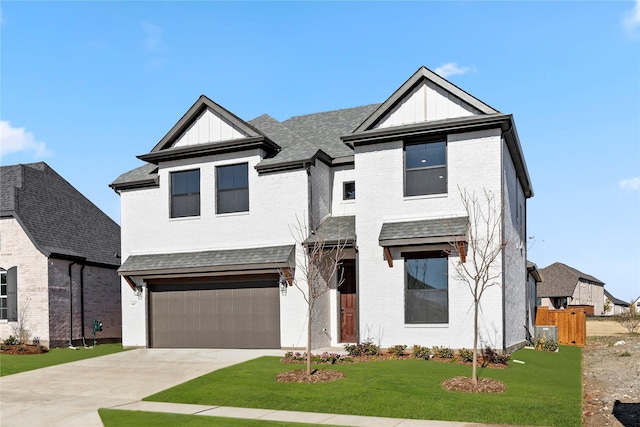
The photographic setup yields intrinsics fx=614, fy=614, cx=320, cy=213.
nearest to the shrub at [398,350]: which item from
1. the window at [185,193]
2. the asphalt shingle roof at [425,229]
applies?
the asphalt shingle roof at [425,229]

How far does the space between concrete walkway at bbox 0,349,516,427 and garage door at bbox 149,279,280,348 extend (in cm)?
72

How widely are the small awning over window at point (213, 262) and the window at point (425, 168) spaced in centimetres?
478

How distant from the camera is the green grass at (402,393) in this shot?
12016mm

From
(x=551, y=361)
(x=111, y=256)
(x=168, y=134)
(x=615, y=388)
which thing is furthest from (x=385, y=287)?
(x=111, y=256)

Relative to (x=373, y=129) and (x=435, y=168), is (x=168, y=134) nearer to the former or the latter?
(x=373, y=129)

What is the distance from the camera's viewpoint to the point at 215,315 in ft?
74.1

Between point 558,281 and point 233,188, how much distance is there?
228 feet

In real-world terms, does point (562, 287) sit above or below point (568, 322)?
below

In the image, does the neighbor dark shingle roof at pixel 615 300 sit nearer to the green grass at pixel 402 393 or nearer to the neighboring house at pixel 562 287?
the neighboring house at pixel 562 287

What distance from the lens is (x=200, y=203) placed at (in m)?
23.0

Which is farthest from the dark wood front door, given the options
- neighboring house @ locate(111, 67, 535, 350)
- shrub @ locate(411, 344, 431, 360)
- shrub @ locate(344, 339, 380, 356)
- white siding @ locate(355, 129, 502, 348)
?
shrub @ locate(411, 344, 431, 360)

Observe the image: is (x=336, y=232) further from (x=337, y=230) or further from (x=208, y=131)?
(x=208, y=131)

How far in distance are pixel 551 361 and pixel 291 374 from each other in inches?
363

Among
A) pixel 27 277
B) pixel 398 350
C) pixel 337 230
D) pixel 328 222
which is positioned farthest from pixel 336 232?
pixel 27 277
